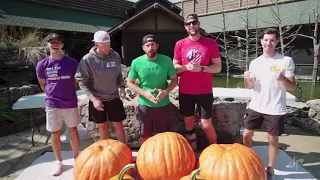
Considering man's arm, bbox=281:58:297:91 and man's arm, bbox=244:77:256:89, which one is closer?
man's arm, bbox=281:58:297:91

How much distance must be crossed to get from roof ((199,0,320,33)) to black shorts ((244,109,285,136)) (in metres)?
13.2

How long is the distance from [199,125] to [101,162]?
204 cm

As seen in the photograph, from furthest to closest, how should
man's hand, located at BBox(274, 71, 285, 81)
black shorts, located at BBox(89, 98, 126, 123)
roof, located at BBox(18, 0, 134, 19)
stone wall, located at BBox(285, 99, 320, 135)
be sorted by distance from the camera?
roof, located at BBox(18, 0, 134, 19) < stone wall, located at BBox(285, 99, 320, 135) < black shorts, located at BBox(89, 98, 126, 123) < man's hand, located at BBox(274, 71, 285, 81)

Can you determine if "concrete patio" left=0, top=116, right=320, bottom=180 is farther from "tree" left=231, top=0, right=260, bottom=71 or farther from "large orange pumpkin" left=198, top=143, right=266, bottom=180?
"tree" left=231, top=0, right=260, bottom=71

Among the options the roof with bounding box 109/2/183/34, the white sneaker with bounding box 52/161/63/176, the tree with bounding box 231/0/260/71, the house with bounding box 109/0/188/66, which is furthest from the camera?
the tree with bounding box 231/0/260/71

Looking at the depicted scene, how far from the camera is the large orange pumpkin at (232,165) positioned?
223cm

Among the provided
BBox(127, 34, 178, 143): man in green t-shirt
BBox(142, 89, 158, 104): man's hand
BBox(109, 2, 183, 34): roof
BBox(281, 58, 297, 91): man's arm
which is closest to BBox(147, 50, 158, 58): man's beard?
BBox(127, 34, 178, 143): man in green t-shirt

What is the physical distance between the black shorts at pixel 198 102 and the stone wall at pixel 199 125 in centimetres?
85

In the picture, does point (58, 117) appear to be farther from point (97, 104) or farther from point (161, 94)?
point (161, 94)

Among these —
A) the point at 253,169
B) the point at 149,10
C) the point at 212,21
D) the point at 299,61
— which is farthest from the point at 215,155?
the point at 212,21

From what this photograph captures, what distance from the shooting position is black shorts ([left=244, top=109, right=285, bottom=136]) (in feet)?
8.96

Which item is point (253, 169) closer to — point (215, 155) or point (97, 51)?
point (215, 155)

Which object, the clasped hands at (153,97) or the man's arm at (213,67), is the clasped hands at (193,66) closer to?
the man's arm at (213,67)

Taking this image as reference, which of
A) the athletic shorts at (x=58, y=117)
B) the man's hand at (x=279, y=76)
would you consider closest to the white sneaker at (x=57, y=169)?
the athletic shorts at (x=58, y=117)
